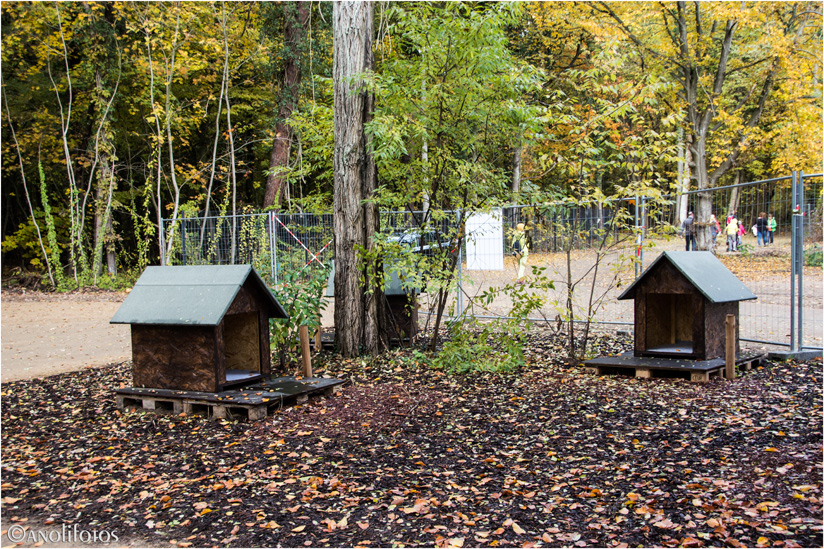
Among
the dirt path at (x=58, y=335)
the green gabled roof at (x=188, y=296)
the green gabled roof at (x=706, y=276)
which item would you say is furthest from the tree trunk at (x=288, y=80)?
the green gabled roof at (x=706, y=276)

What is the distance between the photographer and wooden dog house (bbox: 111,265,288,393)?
215 inches

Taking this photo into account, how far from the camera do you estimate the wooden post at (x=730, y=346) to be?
20.1ft

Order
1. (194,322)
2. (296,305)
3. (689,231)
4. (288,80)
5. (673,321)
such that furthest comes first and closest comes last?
(288,80), (689,231), (673,321), (296,305), (194,322)

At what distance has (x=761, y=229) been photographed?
797cm

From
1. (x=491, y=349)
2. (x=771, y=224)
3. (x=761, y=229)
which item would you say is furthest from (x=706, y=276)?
(x=491, y=349)

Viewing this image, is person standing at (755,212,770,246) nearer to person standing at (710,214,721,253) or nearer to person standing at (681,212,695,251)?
person standing at (710,214,721,253)

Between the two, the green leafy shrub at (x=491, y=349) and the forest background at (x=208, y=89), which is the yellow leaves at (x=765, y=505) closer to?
the green leafy shrub at (x=491, y=349)

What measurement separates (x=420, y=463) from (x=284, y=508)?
1040 mm

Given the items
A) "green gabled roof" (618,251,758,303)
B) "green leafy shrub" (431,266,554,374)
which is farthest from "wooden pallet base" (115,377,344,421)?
"green gabled roof" (618,251,758,303)

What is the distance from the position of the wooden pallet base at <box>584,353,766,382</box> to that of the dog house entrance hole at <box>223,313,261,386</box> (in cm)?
353

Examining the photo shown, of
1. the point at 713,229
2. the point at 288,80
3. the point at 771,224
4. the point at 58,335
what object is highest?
the point at 288,80

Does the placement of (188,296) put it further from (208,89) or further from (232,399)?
(208,89)

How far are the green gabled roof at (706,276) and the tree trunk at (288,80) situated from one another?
11340mm

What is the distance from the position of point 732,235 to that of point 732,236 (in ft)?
0.30
